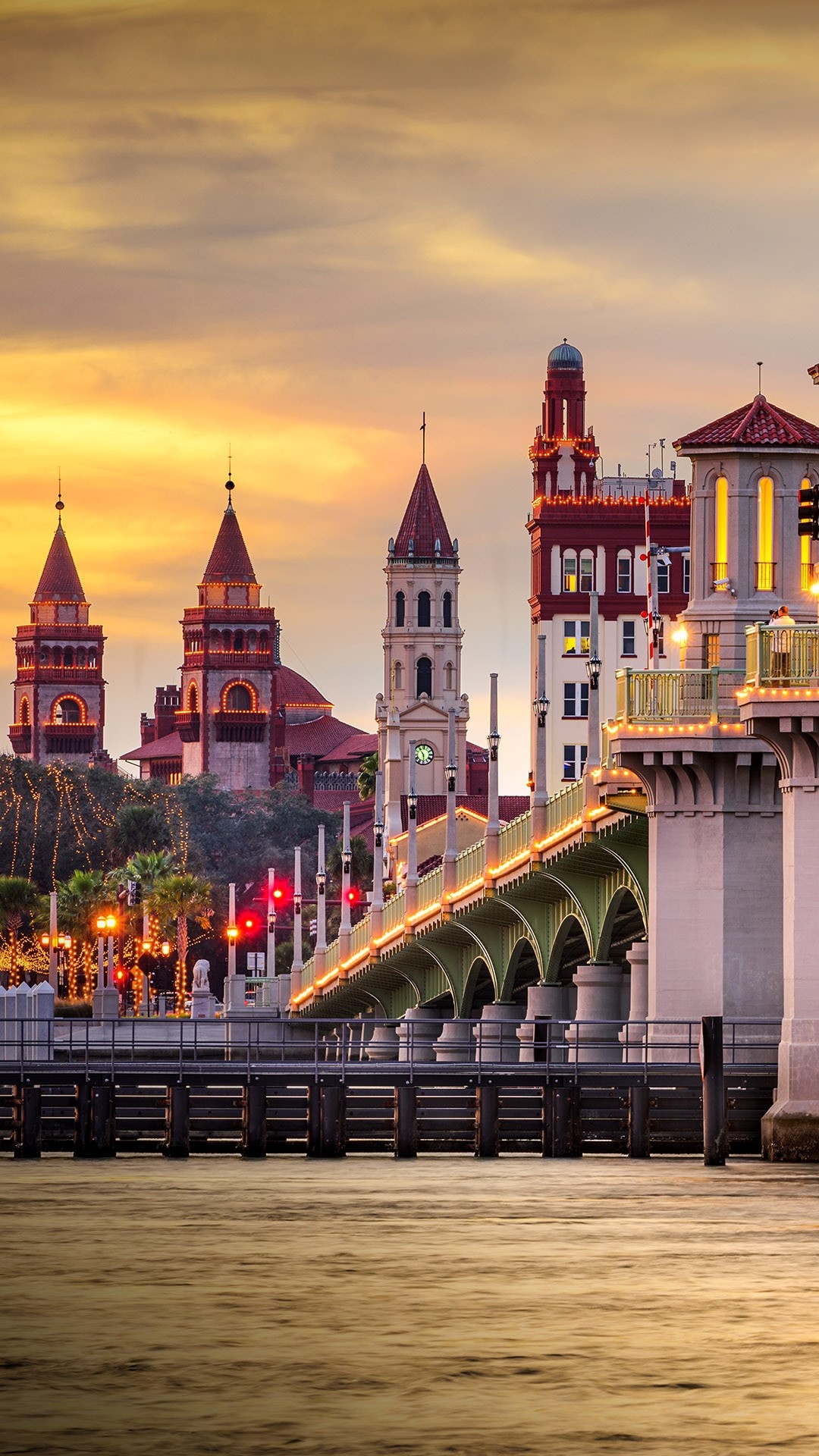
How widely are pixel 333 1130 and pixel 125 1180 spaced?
6.21 metres

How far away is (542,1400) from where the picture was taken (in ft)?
92.4

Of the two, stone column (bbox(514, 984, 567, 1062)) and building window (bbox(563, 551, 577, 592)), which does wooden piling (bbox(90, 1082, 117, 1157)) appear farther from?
building window (bbox(563, 551, 577, 592))

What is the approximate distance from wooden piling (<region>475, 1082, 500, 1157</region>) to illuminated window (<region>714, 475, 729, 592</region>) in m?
14.6

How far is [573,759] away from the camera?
579ft

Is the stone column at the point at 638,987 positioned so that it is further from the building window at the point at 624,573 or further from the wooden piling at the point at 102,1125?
the building window at the point at 624,573

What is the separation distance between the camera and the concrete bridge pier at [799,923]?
2051 inches

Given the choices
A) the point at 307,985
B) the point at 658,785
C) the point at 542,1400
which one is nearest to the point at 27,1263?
the point at 542,1400

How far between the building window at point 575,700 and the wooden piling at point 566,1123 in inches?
4707

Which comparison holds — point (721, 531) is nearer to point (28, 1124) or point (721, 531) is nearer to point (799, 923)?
point (799, 923)

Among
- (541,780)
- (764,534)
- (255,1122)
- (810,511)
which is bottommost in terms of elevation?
(255,1122)

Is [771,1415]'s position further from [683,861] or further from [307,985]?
[307,985]

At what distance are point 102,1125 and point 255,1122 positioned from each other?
8.91 feet

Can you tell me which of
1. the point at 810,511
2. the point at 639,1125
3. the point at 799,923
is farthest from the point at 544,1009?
the point at 810,511

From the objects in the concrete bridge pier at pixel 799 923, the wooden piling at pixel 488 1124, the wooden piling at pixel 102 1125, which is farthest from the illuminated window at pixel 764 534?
the wooden piling at pixel 102 1125
